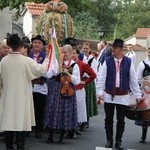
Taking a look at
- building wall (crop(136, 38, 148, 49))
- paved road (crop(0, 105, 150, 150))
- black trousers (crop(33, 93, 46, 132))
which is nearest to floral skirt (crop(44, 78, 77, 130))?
paved road (crop(0, 105, 150, 150))

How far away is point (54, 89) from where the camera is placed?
845 cm

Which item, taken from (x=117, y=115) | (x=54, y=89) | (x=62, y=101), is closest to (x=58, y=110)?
(x=62, y=101)

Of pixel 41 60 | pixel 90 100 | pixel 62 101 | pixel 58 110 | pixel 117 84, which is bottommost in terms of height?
pixel 90 100

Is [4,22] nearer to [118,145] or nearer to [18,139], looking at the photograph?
[118,145]

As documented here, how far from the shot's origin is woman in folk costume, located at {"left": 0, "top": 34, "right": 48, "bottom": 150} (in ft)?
24.7

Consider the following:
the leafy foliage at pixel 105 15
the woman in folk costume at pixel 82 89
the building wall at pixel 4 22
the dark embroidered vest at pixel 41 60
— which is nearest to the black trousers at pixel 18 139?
the dark embroidered vest at pixel 41 60

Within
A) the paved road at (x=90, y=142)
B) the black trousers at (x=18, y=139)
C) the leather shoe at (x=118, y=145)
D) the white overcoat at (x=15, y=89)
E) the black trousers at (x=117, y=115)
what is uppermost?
the white overcoat at (x=15, y=89)

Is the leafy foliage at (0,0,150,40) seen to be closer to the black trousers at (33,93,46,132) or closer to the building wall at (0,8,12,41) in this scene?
the building wall at (0,8,12,41)

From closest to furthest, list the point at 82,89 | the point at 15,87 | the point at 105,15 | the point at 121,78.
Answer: the point at 15,87 → the point at 121,78 → the point at 82,89 → the point at 105,15

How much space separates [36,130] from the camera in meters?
9.27

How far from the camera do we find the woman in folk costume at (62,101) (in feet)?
27.6

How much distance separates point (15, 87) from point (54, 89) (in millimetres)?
1036

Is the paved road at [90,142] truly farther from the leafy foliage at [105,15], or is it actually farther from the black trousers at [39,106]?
the leafy foliage at [105,15]

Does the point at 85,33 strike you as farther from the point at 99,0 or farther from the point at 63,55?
the point at 63,55
